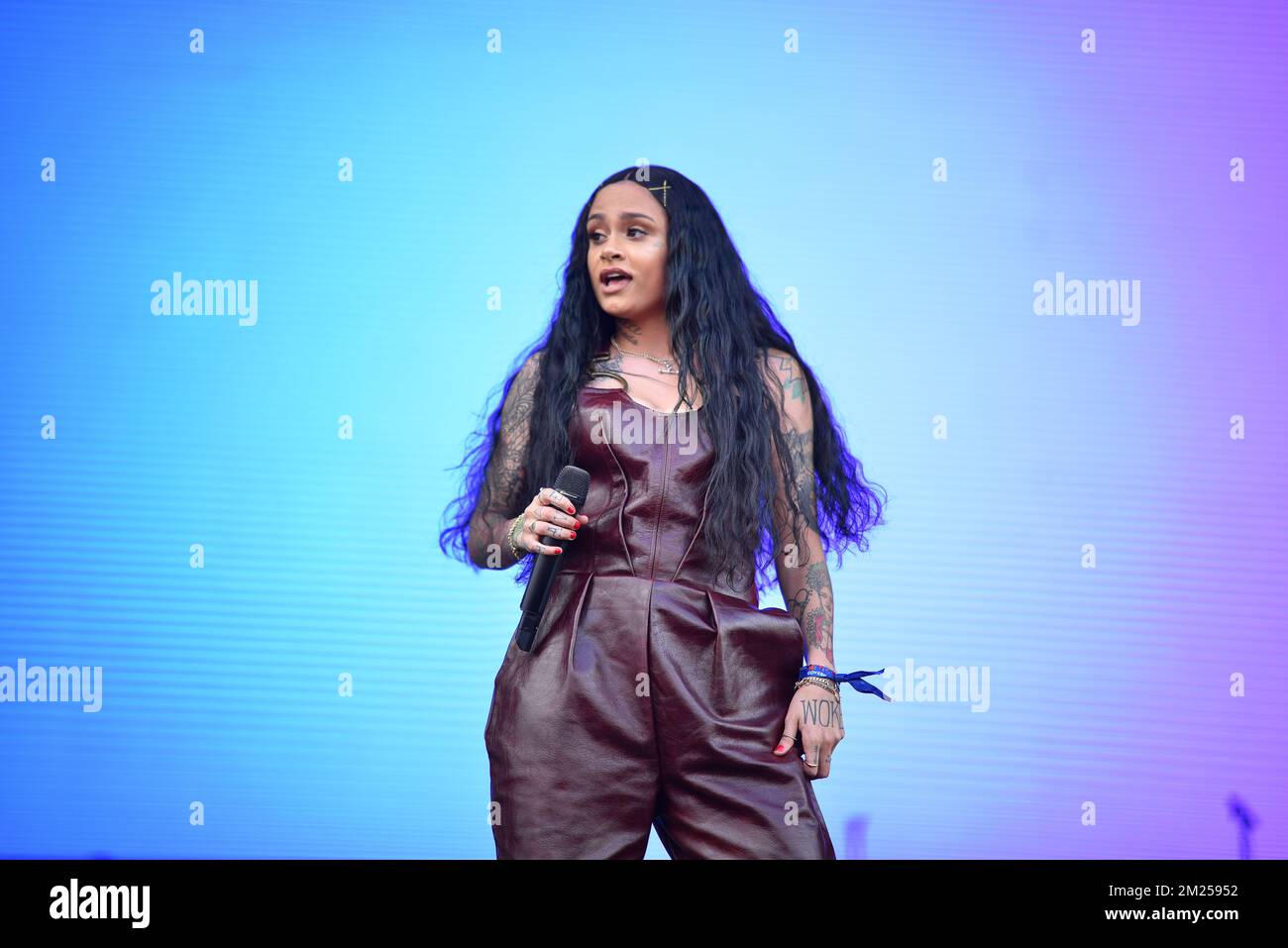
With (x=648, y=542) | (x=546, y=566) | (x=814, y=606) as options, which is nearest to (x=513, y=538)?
(x=546, y=566)

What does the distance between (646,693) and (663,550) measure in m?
0.24

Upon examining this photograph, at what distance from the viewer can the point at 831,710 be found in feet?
7.50

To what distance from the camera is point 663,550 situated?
2.26m

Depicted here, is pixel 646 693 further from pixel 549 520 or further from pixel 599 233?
pixel 599 233

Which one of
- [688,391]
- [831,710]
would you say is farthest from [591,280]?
[831,710]

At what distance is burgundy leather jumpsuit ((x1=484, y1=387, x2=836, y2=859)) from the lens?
2170 millimetres

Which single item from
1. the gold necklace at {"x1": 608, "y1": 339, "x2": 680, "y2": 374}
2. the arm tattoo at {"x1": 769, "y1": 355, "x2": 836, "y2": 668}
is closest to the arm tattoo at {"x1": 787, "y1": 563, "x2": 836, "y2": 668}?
the arm tattoo at {"x1": 769, "y1": 355, "x2": 836, "y2": 668}

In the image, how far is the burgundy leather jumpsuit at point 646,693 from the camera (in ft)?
7.12

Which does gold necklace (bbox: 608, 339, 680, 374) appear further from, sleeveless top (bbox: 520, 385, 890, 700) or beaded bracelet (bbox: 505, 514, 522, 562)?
beaded bracelet (bbox: 505, 514, 522, 562)

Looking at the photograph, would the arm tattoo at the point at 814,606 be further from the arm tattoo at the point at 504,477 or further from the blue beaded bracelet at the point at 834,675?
the arm tattoo at the point at 504,477

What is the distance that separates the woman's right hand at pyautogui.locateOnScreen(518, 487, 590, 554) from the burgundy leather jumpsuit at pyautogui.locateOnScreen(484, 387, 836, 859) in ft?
0.29

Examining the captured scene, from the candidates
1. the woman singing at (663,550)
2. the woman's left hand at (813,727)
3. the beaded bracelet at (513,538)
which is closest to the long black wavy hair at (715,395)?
the woman singing at (663,550)
